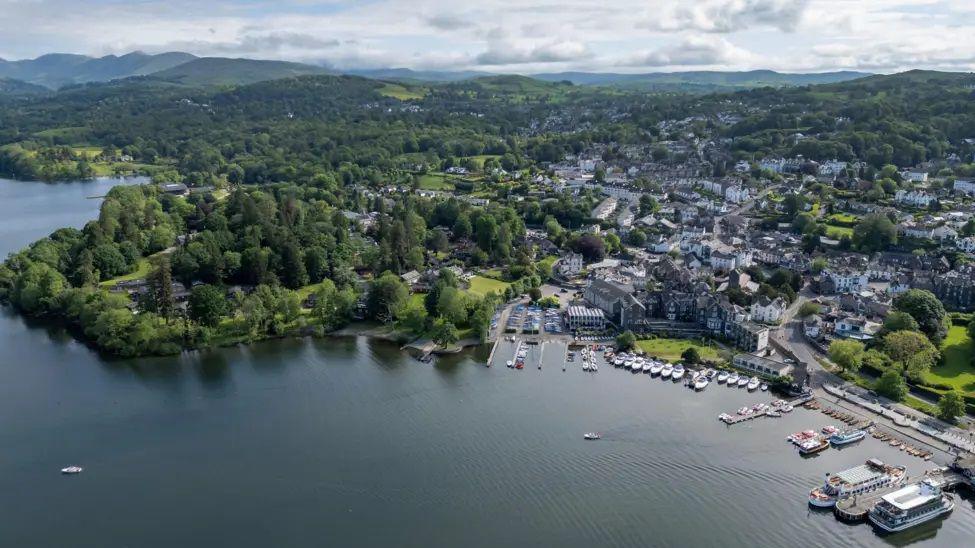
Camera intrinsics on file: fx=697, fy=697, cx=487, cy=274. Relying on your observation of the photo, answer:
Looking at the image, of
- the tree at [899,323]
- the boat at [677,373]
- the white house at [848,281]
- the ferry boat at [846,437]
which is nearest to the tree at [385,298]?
the boat at [677,373]

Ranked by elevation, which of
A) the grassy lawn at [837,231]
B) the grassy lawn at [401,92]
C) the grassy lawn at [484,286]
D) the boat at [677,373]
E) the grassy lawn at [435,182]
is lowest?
the boat at [677,373]

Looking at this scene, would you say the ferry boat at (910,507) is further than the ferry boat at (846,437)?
No

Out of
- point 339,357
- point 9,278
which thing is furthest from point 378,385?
point 9,278

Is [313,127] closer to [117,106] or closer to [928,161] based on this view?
[117,106]

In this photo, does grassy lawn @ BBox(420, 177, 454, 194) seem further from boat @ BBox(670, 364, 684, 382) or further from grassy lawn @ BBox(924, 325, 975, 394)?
grassy lawn @ BBox(924, 325, 975, 394)

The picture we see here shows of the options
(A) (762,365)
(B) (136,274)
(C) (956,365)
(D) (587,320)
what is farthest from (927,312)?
(B) (136,274)

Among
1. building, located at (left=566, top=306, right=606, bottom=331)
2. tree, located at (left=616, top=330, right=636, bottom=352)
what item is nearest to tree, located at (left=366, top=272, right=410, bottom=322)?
building, located at (left=566, top=306, right=606, bottom=331)

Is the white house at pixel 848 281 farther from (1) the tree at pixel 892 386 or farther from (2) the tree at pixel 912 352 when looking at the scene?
(1) the tree at pixel 892 386
